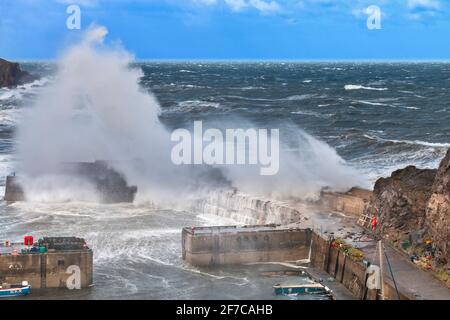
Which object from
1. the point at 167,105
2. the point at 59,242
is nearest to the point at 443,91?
the point at 167,105

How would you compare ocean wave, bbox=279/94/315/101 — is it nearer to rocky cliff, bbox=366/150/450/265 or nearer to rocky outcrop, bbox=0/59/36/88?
rocky outcrop, bbox=0/59/36/88

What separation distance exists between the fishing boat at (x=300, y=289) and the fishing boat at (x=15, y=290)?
873 cm

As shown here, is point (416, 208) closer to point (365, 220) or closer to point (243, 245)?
point (365, 220)

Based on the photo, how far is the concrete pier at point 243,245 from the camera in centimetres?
3269

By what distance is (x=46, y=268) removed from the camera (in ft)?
96.2

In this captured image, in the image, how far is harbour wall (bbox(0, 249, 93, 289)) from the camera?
95.6ft

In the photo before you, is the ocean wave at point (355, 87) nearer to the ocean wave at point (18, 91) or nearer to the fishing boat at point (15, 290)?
the ocean wave at point (18, 91)

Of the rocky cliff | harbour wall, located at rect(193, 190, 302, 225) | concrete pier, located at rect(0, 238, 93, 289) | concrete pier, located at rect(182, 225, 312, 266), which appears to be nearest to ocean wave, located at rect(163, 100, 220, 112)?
harbour wall, located at rect(193, 190, 302, 225)

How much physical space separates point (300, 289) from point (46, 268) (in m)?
9.19

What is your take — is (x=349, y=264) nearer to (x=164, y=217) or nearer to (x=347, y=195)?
(x=347, y=195)

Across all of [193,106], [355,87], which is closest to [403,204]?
[193,106]

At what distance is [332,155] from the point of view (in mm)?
48938

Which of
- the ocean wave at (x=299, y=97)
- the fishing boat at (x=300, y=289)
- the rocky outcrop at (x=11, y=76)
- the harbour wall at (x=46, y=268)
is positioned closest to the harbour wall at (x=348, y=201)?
the fishing boat at (x=300, y=289)

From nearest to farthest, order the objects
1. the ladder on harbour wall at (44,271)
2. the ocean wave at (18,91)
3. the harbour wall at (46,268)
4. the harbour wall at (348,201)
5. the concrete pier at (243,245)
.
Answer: the harbour wall at (46,268), the ladder on harbour wall at (44,271), the concrete pier at (243,245), the harbour wall at (348,201), the ocean wave at (18,91)
